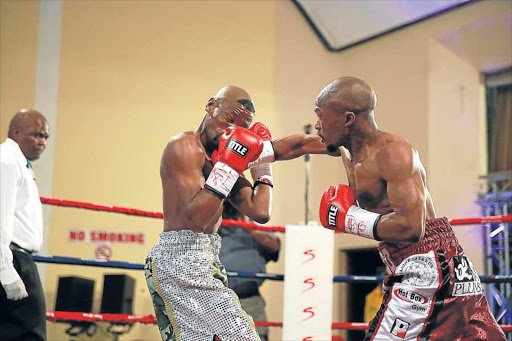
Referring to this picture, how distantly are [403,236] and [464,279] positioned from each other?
0.23 metres

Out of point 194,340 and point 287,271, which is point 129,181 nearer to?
point 287,271

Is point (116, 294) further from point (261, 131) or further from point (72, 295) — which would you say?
point (261, 131)

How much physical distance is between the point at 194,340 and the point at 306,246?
1109 mm

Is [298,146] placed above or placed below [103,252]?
above

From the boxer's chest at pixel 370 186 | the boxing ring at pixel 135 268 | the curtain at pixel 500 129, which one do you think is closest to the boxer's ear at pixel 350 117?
the boxer's chest at pixel 370 186

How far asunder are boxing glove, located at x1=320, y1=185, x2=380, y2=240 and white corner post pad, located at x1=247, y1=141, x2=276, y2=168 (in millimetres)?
390

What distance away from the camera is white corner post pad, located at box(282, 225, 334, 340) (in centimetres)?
304

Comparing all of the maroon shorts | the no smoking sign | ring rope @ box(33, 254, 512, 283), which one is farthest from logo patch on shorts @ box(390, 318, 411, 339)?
the no smoking sign

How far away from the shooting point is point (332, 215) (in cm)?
206

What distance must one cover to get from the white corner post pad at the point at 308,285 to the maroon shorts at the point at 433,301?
3.51 feet

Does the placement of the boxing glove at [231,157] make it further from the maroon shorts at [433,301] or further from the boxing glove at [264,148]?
the maroon shorts at [433,301]

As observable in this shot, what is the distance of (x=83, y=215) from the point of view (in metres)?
5.25

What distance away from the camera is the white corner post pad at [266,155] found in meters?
2.44

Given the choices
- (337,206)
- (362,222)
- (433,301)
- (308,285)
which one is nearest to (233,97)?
(337,206)
